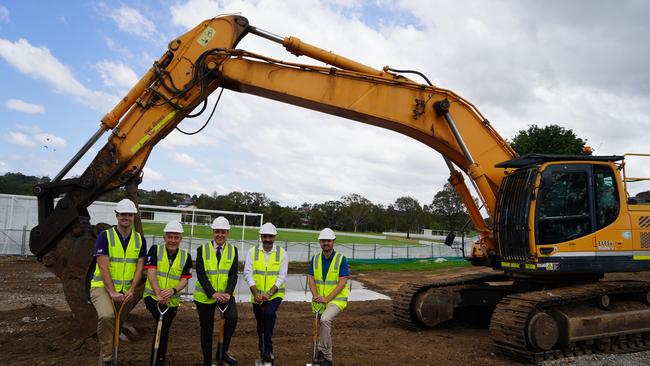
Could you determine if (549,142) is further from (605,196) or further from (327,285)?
(327,285)

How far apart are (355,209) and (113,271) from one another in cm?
9349

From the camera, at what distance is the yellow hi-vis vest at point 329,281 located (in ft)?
20.2

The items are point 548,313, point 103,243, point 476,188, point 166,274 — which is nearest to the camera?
point 103,243

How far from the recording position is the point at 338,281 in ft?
20.2

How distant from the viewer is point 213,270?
587 centimetres

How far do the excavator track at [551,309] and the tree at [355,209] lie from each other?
296 feet

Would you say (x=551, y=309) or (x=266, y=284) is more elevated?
(x=266, y=284)

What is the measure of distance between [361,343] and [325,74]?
443 cm

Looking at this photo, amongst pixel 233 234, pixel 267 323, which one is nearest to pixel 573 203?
pixel 267 323

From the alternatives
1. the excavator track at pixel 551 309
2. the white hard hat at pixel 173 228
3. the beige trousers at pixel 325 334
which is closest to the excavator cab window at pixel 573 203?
the excavator track at pixel 551 309

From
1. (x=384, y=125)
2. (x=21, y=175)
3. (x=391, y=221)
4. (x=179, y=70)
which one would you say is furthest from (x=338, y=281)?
(x=391, y=221)

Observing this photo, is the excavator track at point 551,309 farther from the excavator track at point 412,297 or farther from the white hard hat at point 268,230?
the white hard hat at point 268,230

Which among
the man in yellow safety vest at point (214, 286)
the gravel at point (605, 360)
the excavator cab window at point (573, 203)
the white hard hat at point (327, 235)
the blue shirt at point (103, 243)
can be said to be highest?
the excavator cab window at point (573, 203)

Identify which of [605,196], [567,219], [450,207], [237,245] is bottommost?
[237,245]
